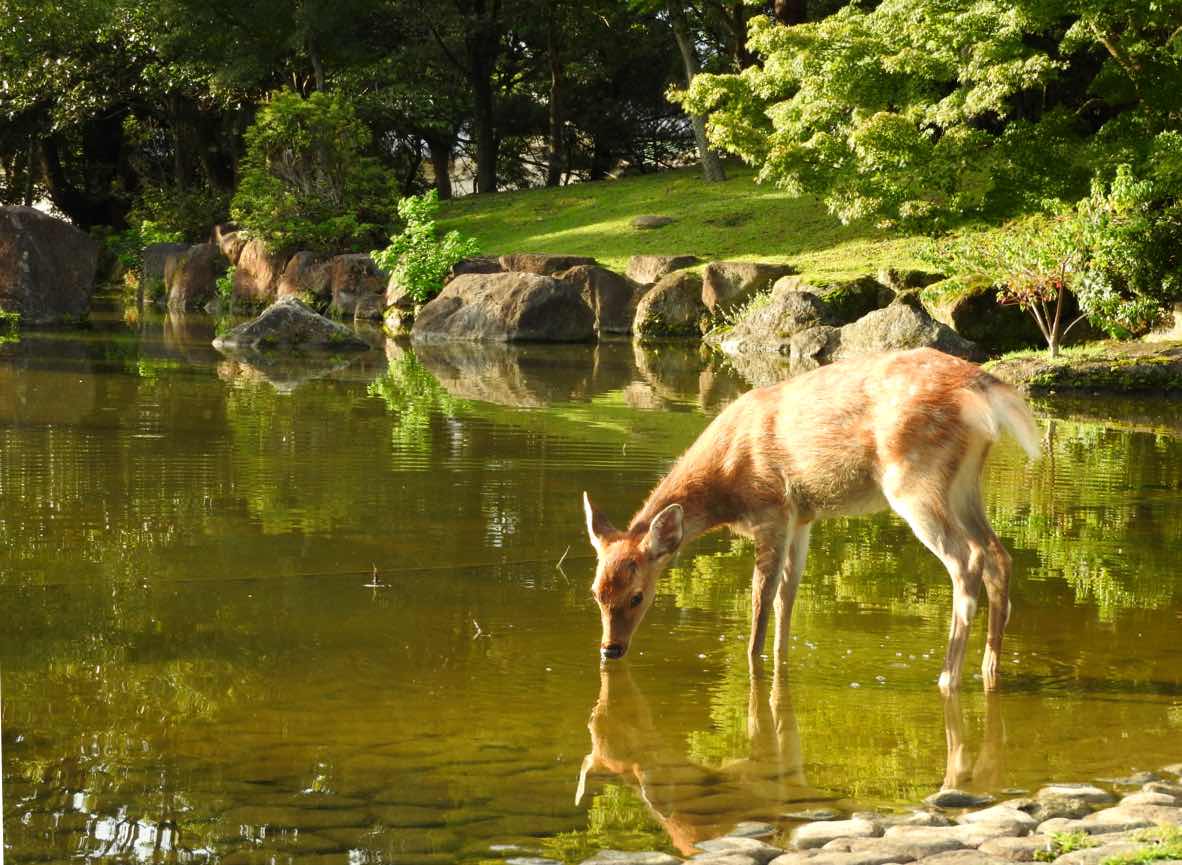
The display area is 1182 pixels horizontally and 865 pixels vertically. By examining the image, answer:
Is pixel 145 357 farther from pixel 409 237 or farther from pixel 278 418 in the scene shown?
pixel 409 237

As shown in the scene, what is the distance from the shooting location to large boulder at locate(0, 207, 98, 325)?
1227 inches

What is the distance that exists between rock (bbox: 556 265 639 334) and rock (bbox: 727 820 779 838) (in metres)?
30.1

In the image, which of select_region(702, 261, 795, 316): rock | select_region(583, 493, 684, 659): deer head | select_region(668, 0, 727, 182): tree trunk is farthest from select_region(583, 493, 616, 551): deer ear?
select_region(668, 0, 727, 182): tree trunk

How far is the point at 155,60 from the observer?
178 feet

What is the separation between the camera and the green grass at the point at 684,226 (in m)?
35.1

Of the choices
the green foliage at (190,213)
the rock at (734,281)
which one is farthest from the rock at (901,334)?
the green foliage at (190,213)

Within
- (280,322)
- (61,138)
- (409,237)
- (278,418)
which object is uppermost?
(61,138)

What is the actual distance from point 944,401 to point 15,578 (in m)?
5.55

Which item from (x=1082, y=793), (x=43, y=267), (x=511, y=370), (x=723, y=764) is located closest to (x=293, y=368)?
(x=511, y=370)

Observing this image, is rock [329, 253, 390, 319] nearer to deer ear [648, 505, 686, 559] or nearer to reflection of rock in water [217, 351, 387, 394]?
reflection of rock in water [217, 351, 387, 394]

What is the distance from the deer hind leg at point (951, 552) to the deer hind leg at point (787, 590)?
30.9 inches

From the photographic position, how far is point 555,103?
54844mm

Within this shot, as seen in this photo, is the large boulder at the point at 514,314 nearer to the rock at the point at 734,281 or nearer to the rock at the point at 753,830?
the rock at the point at 734,281

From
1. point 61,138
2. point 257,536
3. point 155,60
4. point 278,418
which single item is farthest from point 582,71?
point 257,536
